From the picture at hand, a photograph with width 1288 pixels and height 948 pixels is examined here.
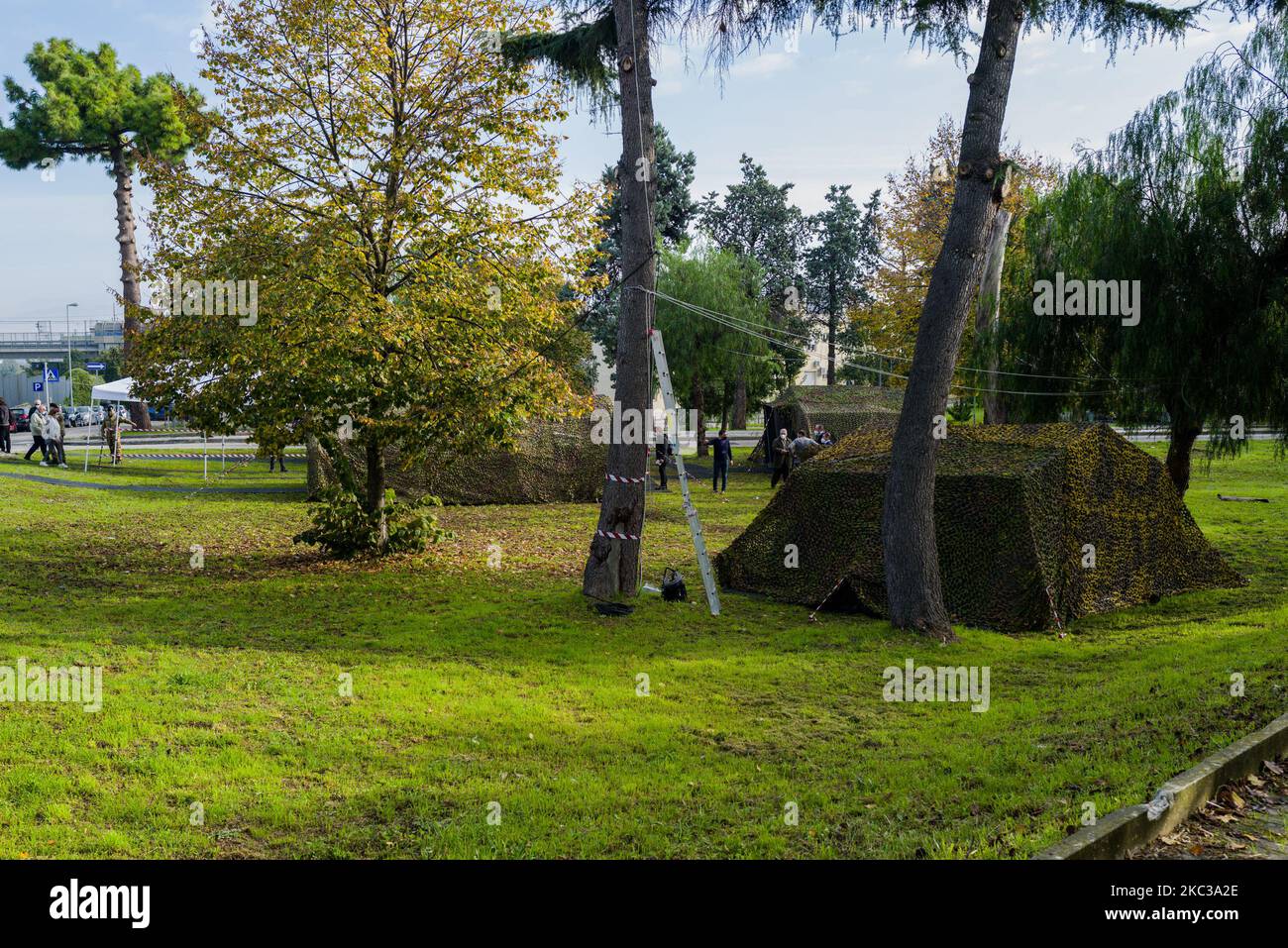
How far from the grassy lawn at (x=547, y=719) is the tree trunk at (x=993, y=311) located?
21.0 feet

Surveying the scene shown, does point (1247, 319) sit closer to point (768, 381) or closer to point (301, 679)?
point (301, 679)

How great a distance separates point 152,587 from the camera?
13.3 metres

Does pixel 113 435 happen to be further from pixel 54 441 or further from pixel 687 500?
pixel 687 500

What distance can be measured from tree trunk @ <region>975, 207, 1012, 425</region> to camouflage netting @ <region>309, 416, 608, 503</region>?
9660mm

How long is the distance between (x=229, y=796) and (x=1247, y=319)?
16635 millimetres

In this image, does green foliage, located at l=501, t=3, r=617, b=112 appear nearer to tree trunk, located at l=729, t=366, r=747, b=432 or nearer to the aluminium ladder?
the aluminium ladder

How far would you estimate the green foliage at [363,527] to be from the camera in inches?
612

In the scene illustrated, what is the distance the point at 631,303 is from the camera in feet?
44.2

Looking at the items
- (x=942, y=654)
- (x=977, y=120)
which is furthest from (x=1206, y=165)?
(x=942, y=654)

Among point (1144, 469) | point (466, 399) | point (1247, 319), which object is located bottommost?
point (1144, 469)

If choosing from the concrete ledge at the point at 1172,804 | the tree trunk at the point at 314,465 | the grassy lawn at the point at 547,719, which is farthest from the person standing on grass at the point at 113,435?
the concrete ledge at the point at 1172,804

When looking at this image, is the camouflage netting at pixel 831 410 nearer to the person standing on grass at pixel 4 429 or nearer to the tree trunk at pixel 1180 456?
the tree trunk at pixel 1180 456

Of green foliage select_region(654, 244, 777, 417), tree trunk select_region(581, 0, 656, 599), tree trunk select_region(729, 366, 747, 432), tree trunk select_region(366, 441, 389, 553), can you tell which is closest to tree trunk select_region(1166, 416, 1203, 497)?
tree trunk select_region(581, 0, 656, 599)

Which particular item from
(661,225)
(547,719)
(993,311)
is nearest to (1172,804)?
(547,719)
